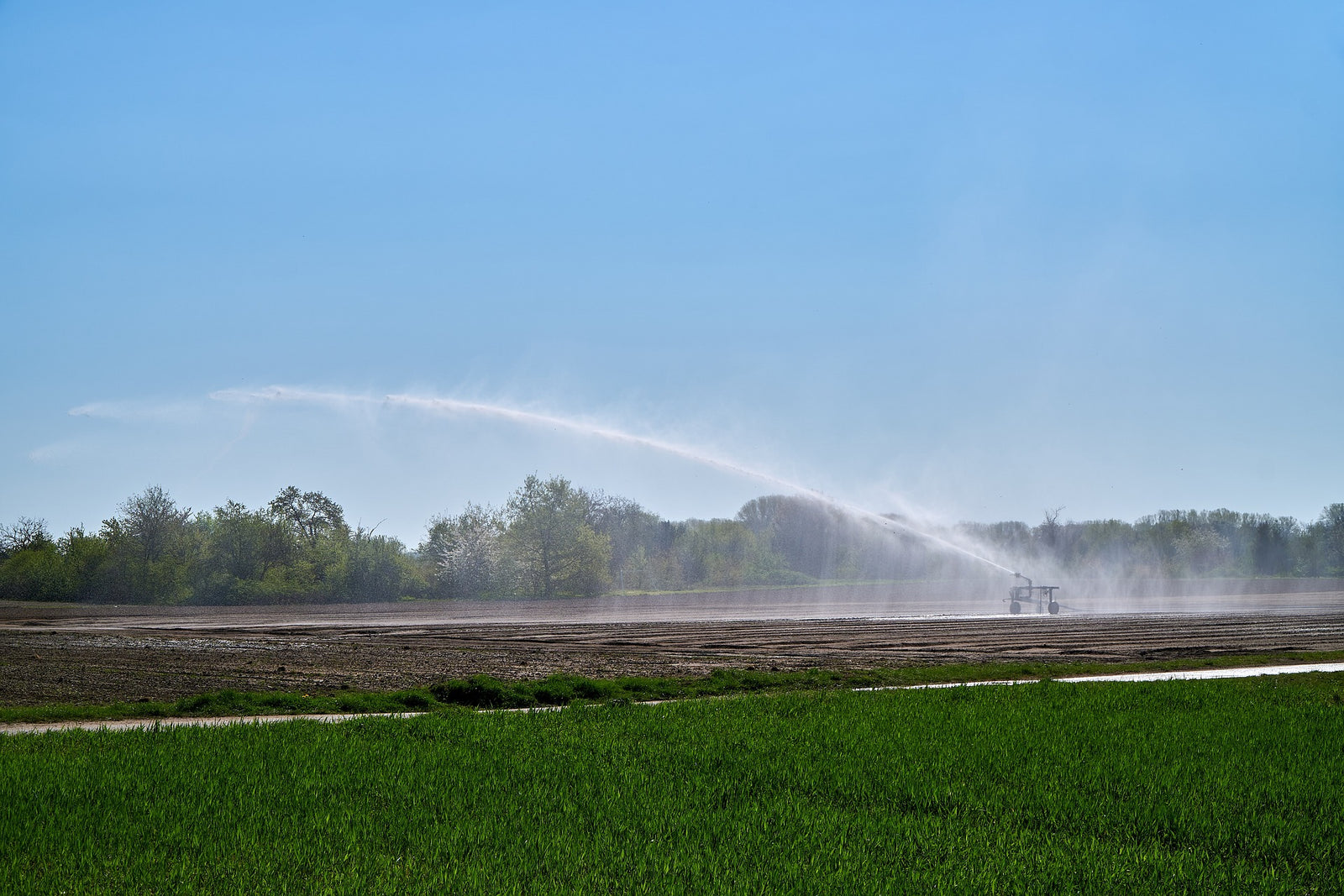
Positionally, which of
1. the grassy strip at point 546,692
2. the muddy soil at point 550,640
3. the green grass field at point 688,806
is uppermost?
the green grass field at point 688,806

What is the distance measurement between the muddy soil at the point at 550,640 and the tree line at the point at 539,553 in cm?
977

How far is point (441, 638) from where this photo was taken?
40.4 m

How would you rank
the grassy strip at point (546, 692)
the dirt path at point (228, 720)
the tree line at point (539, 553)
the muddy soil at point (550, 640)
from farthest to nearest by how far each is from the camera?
1. the tree line at point (539, 553)
2. the muddy soil at point (550, 640)
3. the grassy strip at point (546, 692)
4. the dirt path at point (228, 720)

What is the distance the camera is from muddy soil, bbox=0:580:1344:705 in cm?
2431

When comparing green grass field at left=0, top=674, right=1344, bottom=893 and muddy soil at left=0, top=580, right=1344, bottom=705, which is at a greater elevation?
green grass field at left=0, top=674, right=1344, bottom=893

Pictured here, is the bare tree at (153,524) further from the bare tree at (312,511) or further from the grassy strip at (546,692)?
the grassy strip at (546,692)

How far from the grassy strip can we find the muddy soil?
2.48m

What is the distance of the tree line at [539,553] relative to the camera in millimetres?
84938

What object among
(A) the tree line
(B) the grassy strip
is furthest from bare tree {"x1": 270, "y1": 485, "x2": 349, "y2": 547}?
(B) the grassy strip

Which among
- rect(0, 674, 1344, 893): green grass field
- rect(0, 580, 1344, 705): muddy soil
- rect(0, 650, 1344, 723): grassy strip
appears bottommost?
rect(0, 580, 1344, 705): muddy soil

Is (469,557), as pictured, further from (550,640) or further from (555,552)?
(550,640)

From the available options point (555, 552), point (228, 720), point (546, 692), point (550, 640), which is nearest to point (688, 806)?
point (228, 720)

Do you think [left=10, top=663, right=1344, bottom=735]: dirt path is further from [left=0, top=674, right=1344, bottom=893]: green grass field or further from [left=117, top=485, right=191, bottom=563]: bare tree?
[left=117, top=485, right=191, bottom=563]: bare tree

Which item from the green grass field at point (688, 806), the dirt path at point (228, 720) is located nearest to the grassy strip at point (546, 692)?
the dirt path at point (228, 720)
